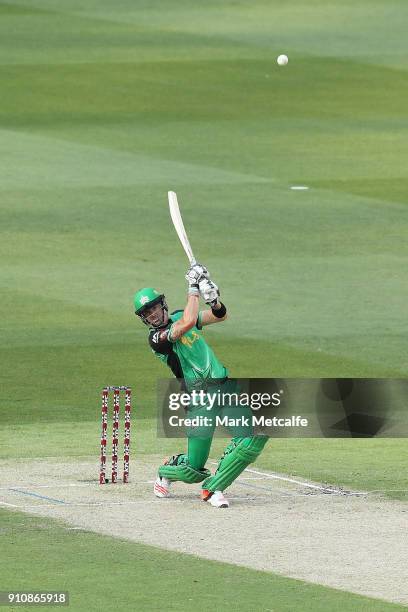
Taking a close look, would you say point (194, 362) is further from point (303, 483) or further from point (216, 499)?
point (303, 483)

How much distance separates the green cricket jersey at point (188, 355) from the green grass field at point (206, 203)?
70.6 inches

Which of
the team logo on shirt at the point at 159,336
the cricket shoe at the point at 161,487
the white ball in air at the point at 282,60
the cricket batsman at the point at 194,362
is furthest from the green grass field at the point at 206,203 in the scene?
the team logo on shirt at the point at 159,336

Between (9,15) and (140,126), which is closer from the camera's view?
(140,126)

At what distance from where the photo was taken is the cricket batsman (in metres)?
14.7

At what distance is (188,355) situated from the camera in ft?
48.9

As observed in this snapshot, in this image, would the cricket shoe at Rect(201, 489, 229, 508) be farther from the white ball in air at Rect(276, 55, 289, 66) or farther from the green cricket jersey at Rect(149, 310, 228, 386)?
the white ball in air at Rect(276, 55, 289, 66)

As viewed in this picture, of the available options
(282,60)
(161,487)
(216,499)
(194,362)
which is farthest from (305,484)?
(282,60)

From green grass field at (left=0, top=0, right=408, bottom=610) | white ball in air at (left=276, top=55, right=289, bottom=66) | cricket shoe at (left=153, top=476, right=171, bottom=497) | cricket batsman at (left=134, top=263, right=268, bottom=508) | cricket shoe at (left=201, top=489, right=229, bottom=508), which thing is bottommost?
cricket shoe at (left=201, top=489, right=229, bottom=508)

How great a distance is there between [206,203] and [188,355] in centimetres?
1754

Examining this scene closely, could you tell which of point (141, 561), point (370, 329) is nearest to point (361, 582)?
point (141, 561)

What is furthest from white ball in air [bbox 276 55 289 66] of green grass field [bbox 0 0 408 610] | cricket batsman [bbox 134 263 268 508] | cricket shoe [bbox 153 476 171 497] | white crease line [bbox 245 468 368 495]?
cricket shoe [bbox 153 476 171 497]

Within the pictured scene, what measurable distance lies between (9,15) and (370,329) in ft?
94.8

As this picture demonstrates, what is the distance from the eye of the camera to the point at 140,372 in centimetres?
→ 2189

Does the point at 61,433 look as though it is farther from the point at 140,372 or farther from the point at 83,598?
the point at 83,598
